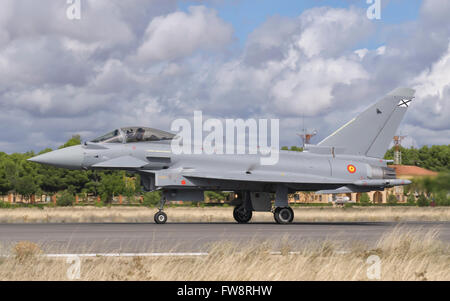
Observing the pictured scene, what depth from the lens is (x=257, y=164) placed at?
24406 millimetres

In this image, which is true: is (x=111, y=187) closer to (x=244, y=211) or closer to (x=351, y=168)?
(x=244, y=211)

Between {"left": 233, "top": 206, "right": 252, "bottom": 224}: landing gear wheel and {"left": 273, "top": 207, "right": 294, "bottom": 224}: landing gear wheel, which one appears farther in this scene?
{"left": 233, "top": 206, "right": 252, "bottom": 224}: landing gear wheel

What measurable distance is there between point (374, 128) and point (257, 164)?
5472mm

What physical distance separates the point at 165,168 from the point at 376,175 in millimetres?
8572

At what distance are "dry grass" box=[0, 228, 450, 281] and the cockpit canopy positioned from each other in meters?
12.6

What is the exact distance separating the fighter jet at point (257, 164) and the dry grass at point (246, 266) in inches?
476

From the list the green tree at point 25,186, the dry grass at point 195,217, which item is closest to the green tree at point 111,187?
the green tree at point 25,186

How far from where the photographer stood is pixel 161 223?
22844 millimetres

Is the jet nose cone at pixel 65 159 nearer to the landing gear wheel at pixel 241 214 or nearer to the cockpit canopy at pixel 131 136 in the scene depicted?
the cockpit canopy at pixel 131 136

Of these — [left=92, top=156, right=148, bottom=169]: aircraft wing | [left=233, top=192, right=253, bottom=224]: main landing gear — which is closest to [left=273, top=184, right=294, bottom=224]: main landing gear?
[left=233, top=192, right=253, bottom=224]: main landing gear

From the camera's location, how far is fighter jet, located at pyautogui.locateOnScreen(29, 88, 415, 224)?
23.0 metres

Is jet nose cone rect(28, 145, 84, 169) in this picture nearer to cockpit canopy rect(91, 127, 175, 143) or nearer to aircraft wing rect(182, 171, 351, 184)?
cockpit canopy rect(91, 127, 175, 143)

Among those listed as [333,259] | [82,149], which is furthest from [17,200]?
[333,259]

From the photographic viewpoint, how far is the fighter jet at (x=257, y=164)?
2297cm
